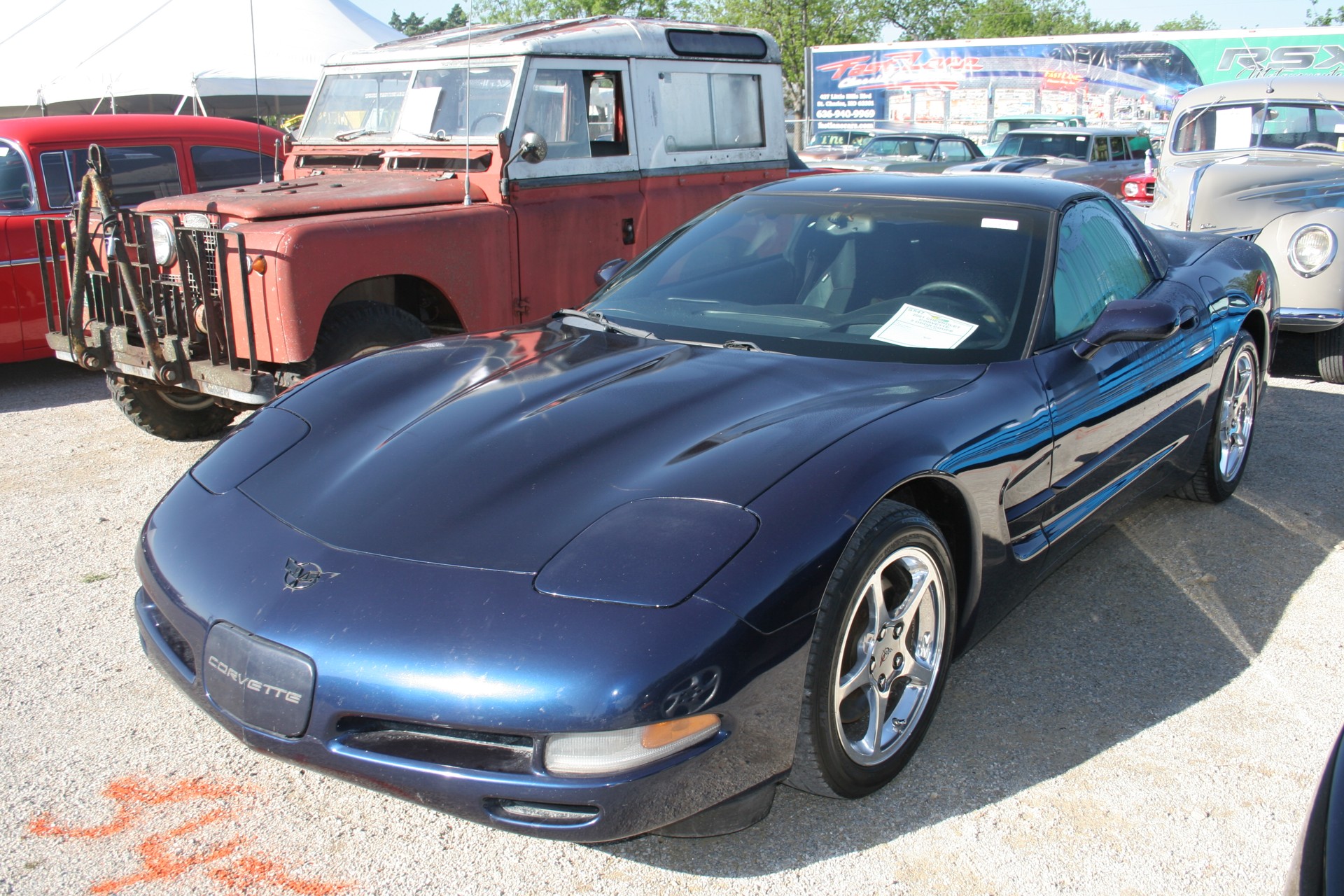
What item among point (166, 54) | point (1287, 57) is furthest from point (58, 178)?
point (1287, 57)

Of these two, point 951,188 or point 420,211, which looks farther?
point 420,211

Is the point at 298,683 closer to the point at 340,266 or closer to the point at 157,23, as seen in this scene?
the point at 340,266

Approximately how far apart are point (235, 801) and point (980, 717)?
1.89 meters

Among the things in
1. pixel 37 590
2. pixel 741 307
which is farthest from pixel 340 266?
pixel 741 307

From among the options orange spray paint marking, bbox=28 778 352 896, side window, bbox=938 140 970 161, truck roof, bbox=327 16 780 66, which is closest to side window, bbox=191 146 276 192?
truck roof, bbox=327 16 780 66

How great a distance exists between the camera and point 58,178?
6.74 metres

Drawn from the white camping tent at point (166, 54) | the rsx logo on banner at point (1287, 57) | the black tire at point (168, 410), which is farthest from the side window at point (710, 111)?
the rsx logo on banner at point (1287, 57)

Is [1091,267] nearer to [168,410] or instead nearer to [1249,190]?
[168,410]

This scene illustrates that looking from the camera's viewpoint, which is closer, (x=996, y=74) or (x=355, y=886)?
(x=355, y=886)

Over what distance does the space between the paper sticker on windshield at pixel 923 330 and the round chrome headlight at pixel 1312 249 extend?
4.47 meters

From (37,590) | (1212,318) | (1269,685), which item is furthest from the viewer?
(1212,318)

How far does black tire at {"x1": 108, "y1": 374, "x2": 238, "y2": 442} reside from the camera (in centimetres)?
545

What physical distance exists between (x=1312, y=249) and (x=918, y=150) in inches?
495

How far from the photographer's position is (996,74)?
28.6 meters
